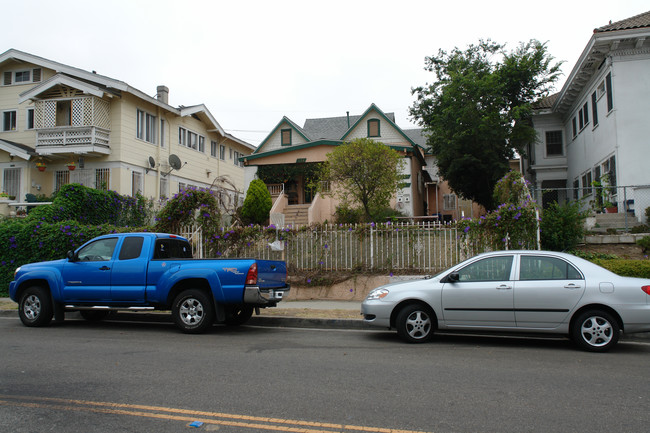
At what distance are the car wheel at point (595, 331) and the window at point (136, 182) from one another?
20.1 m

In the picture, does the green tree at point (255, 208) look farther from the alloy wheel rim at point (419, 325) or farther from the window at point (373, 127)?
the alloy wheel rim at point (419, 325)

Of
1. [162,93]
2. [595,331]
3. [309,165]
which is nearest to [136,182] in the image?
[162,93]

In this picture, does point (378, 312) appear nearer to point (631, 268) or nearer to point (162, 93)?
point (631, 268)

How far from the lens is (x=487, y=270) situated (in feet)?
25.2

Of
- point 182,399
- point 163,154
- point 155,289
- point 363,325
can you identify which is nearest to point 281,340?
point 363,325

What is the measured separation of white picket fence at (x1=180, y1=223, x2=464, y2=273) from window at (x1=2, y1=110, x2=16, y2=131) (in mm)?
15665

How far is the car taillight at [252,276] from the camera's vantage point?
328 inches

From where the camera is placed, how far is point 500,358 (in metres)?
6.69

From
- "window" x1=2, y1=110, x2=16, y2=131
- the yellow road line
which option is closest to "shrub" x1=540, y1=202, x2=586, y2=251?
the yellow road line

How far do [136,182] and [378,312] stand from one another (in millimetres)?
18579

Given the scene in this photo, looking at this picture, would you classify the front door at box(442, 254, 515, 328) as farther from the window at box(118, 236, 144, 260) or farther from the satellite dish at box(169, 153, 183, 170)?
the satellite dish at box(169, 153, 183, 170)

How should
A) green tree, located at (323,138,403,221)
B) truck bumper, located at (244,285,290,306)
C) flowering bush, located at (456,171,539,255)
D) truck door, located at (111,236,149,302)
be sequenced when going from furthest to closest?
green tree, located at (323,138,403,221) < flowering bush, located at (456,171,539,255) < truck door, located at (111,236,149,302) < truck bumper, located at (244,285,290,306)

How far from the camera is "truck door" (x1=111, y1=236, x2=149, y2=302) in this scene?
8.88m

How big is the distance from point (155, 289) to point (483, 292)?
5817 millimetres
